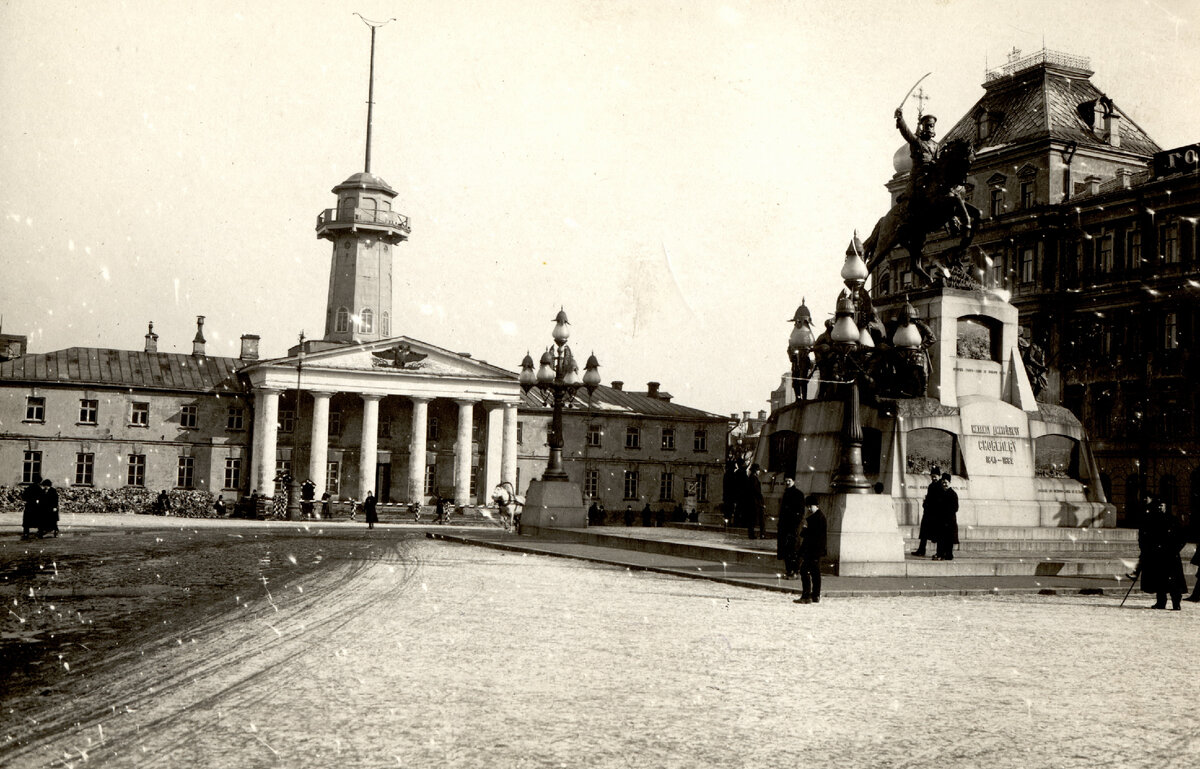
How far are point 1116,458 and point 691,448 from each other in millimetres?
33684

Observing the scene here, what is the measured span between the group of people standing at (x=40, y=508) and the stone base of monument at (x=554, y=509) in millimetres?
10871

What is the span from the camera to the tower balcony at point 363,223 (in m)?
75.4

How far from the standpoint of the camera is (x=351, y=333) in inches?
2980

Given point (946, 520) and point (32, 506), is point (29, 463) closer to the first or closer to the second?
point (32, 506)

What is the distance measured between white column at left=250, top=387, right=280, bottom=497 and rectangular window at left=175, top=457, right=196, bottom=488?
3.77 m

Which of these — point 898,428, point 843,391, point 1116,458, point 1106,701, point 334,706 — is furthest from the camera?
point 1116,458

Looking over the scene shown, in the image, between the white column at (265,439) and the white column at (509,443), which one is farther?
the white column at (509,443)

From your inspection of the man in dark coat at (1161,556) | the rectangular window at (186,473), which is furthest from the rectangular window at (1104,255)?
the rectangular window at (186,473)

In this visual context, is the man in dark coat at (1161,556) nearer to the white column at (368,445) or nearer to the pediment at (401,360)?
the white column at (368,445)

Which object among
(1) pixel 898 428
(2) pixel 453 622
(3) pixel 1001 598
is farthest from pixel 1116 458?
(2) pixel 453 622

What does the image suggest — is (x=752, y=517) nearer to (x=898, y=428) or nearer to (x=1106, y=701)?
(x=898, y=428)

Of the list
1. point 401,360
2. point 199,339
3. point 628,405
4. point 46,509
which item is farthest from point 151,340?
point 46,509

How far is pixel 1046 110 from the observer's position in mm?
57062

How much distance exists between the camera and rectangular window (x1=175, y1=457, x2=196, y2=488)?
Result: 67188 mm
